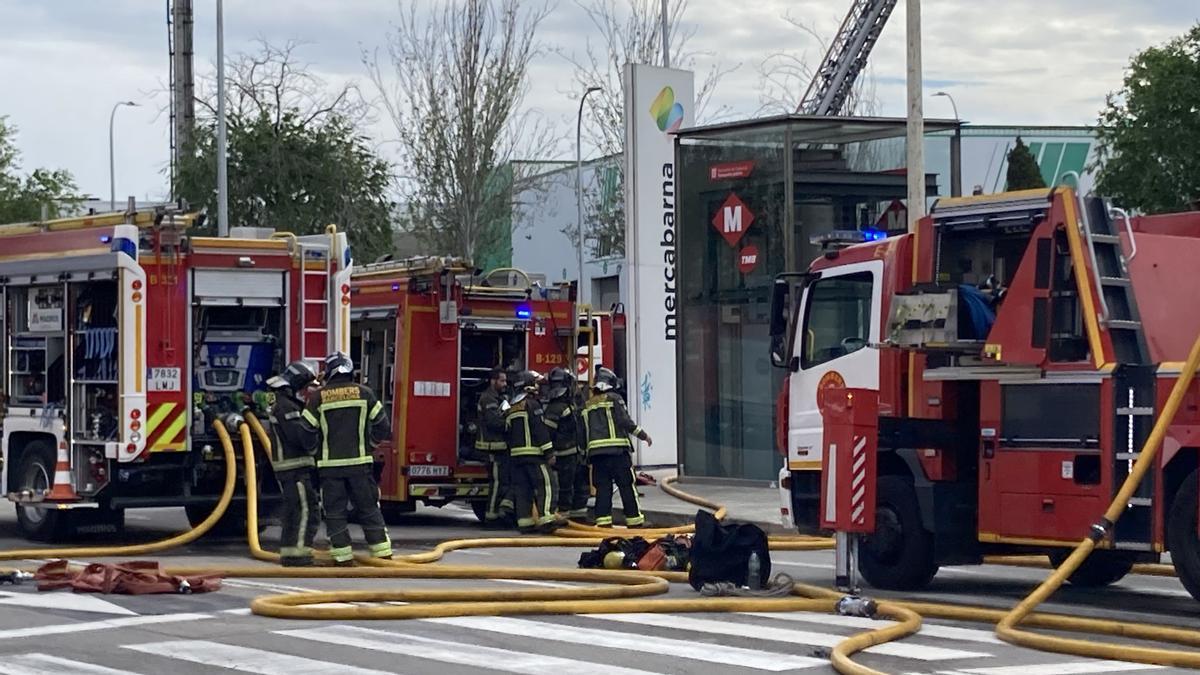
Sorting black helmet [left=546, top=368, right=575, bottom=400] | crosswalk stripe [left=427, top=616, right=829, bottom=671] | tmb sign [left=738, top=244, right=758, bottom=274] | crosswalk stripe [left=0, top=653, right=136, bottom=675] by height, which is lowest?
crosswalk stripe [left=427, top=616, right=829, bottom=671]

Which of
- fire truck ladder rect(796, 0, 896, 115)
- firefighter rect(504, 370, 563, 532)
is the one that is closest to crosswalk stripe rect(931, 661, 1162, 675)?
firefighter rect(504, 370, 563, 532)

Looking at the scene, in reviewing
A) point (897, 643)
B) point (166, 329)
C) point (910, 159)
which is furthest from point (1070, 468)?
point (166, 329)

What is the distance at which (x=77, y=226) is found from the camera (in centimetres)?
1622

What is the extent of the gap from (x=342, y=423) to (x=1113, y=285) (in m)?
5.77

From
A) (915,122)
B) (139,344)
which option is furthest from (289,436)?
(915,122)

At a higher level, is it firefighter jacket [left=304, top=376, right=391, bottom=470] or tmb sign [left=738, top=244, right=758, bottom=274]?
tmb sign [left=738, top=244, right=758, bottom=274]

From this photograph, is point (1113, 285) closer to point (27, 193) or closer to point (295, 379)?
point (295, 379)

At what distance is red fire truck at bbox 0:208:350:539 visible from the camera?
15453mm

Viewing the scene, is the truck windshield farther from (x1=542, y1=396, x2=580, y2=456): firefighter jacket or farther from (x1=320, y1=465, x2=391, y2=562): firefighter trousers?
(x1=542, y1=396, x2=580, y2=456): firefighter jacket

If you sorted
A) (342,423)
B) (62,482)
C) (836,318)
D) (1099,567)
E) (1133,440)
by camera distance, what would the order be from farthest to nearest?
(62,482), (342,423), (836,318), (1099,567), (1133,440)

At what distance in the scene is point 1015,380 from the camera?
11.9 m

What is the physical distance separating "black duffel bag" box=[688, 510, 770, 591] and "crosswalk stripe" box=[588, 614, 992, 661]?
88 cm

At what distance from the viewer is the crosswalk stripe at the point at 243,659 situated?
8844 millimetres

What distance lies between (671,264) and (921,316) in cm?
1160
